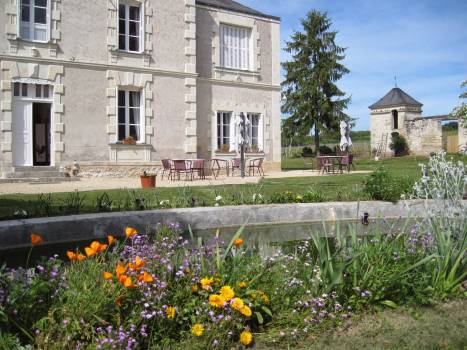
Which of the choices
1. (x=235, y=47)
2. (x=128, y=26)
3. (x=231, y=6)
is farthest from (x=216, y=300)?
(x=231, y=6)

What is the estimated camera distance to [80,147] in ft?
48.2

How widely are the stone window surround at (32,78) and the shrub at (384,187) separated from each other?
10067mm

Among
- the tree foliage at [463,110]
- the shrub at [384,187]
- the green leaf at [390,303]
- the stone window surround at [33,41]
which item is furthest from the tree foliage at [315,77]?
the green leaf at [390,303]

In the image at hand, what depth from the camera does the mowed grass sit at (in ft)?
8.43

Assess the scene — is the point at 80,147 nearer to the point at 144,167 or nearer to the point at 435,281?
the point at 144,167

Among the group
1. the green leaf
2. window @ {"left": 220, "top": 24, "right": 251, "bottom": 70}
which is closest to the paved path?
window @ {"left": 220, "top": 24, "right": 251, "bottom": 70}

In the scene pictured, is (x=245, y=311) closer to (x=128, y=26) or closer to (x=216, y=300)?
(x=216, y=300)

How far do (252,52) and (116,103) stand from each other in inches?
244

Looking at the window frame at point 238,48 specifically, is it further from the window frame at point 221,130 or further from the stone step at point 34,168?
the stone step at point 34,168

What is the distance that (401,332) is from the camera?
2744 millimetres

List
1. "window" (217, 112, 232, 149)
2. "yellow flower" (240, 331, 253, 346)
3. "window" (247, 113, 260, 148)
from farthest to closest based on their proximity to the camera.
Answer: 1. "window" (247, 113, 260, 148)
2. "window" (217, 112, 232, 149)
3. "yellow flower" (240, 331, 253, 346)

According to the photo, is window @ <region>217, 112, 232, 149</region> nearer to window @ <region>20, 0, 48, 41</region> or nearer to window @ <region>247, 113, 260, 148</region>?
window @ <region>247, 113, 260, 148</region>

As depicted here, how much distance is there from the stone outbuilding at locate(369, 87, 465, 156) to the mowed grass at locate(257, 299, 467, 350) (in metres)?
30.3

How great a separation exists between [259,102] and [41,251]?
14.6 meters
